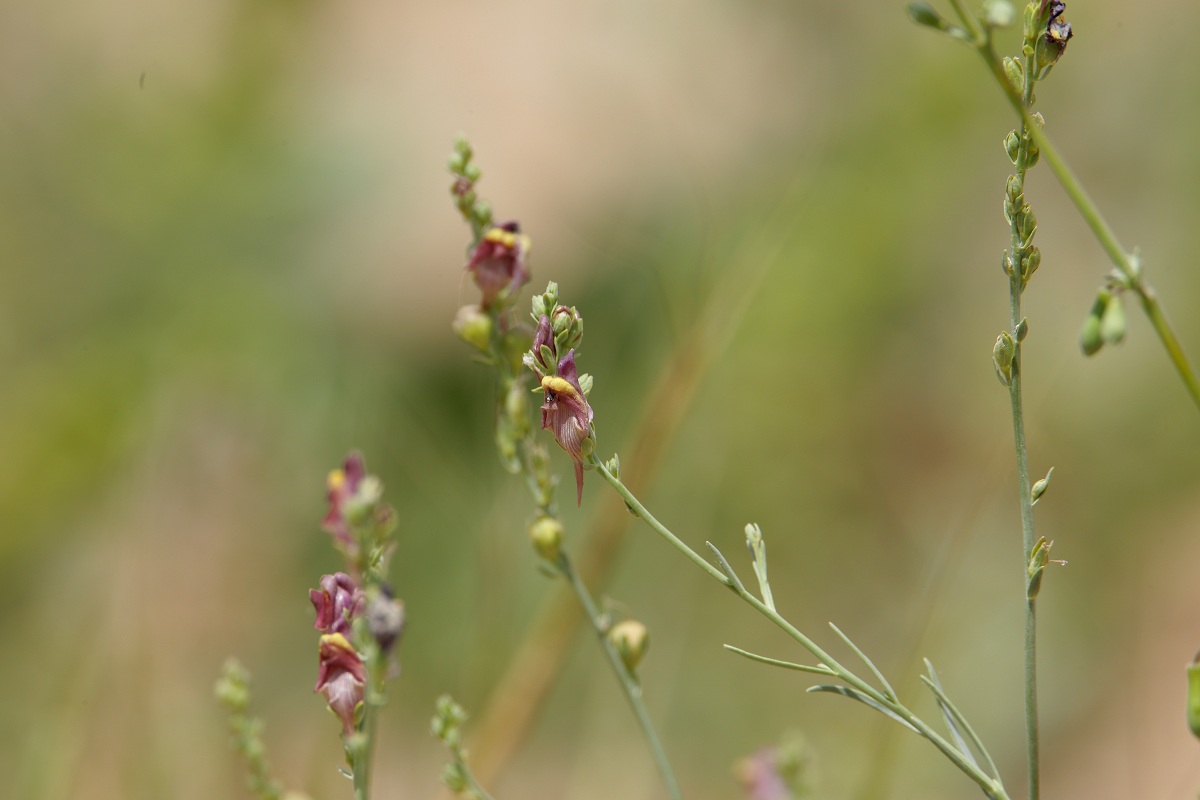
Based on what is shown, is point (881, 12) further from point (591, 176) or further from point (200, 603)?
point (200, 603)

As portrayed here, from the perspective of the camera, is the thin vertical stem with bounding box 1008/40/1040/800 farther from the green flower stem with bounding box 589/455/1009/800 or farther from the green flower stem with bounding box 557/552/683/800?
the green flower stem with bounding box 557/552/683/800

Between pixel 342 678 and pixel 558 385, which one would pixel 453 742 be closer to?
pixel 342 678

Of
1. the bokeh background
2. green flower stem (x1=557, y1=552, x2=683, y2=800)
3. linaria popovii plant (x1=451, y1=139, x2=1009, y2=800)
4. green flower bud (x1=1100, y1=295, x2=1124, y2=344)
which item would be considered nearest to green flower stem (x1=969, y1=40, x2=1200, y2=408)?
green flower bud (x1=1100, y1=295, x2=1124, y2=344)

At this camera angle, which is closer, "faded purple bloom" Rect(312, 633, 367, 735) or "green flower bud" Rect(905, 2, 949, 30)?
"green flower bud" Rect(905, 2, 949, 30)

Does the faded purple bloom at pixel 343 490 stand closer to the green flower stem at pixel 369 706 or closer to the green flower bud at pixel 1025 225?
the green flower stem at pixel 369 706

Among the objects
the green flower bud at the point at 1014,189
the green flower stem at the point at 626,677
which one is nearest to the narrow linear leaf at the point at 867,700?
the green flower stem at the point at 626,677

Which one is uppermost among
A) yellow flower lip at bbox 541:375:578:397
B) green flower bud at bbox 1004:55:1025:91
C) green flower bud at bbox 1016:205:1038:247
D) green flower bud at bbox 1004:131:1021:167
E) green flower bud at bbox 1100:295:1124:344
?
green flower bud at bbox 1004:55:1025:91
